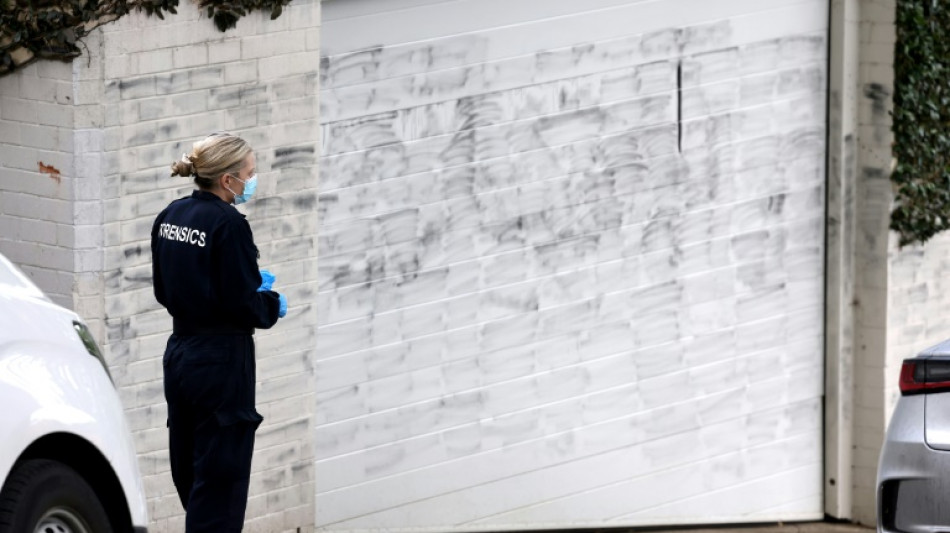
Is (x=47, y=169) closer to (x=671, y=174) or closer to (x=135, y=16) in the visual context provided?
(x=135, y=16)

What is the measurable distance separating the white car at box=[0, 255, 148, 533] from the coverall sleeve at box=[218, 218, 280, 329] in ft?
1.67

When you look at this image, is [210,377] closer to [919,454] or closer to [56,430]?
[56,430]

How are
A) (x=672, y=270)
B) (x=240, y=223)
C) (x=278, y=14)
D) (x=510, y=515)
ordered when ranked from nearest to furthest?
1. (x=240, y=223)
2. (x=278, y=14)
3. (x=510, y=515)
4. (x=672, y=270)

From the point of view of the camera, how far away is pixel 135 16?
6.95 metres

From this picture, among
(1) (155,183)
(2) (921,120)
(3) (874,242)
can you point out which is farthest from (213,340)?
(2) (921,120)

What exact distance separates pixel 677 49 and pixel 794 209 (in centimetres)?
139

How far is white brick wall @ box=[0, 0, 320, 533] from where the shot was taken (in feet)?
22.5

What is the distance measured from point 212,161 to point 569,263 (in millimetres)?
3397

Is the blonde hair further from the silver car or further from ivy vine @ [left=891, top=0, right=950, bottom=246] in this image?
ivy vine @ [left=891, top=0, right=950, bottom=246]

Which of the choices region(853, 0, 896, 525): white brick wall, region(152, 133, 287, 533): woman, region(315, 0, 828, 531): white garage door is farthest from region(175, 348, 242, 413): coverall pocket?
region(853, 0, 896, 525): white brick wall

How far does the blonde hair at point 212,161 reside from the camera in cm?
585

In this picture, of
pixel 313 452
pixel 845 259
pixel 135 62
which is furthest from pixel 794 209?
pixel 135 62

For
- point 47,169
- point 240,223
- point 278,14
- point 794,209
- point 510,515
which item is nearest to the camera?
point 240,223

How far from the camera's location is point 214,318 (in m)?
5.81
